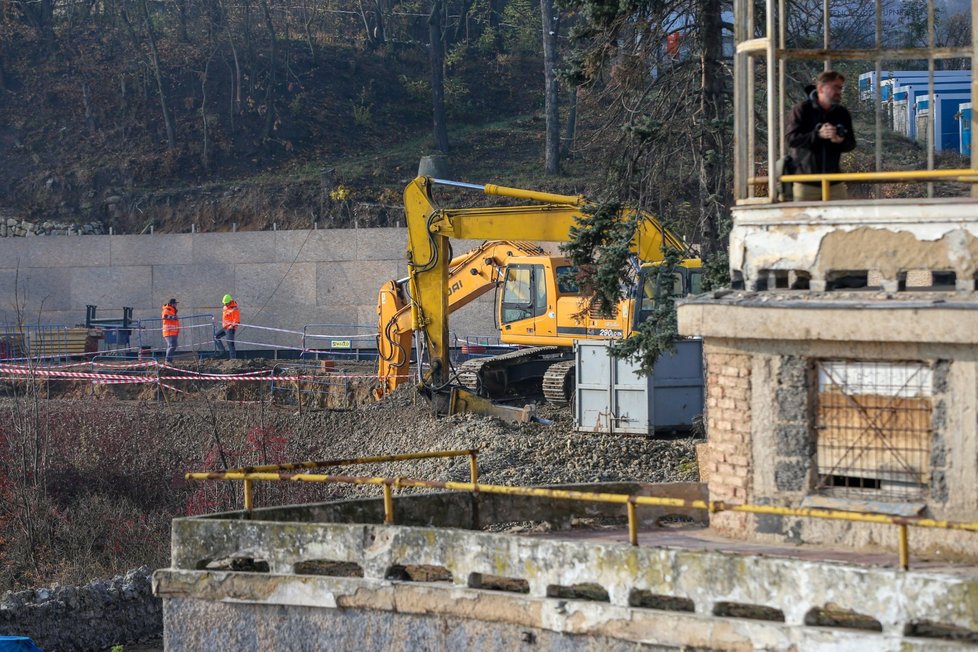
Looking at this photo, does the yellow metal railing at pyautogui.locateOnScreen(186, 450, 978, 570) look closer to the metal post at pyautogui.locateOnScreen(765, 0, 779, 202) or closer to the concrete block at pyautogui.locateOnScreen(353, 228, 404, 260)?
the metal post at pyautogui.locateOnScreen(765, 0, 779, 202)

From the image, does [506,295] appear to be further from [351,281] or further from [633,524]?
[633,524]

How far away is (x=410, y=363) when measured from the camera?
2964cm

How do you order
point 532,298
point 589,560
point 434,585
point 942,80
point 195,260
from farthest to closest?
point 195,260 → point 942,80 → point 532,298 → point 434,585 → point 589,560

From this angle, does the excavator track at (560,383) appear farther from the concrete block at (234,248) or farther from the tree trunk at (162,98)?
the tree trunk at (162,98)

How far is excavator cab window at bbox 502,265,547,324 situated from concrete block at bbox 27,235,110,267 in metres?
19.4

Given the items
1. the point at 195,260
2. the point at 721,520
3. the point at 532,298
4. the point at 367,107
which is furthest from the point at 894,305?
the point at 367,107

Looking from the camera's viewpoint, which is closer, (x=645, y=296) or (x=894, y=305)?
(x=894, y=305)

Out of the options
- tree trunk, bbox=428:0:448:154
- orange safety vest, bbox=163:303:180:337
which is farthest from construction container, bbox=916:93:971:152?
orange safety vest, bbox=163:303:180:337

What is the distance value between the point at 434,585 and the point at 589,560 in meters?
1.41

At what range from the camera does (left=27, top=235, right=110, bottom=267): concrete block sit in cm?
4444

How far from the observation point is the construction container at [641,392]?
23.9 metres

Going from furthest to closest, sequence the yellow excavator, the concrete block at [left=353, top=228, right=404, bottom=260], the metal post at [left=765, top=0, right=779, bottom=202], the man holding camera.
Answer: the concrete block at [left=353, top=228, right=404, bottom=260] → the yellow excavator → the man holding camera → the metal post at [left=765, top=0, right=779, bottom=202]

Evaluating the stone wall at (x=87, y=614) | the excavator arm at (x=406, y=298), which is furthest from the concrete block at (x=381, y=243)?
the stone wall at (x=87, y=614)

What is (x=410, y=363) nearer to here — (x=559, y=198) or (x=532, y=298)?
(x=532, y=298)
